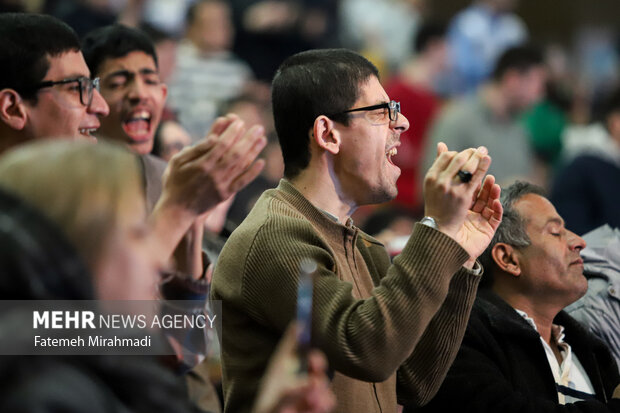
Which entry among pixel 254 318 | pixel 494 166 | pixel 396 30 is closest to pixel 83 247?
pixel 254 318

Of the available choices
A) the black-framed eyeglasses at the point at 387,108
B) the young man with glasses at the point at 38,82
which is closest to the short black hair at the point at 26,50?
the young man with glasses at the point at 38,82

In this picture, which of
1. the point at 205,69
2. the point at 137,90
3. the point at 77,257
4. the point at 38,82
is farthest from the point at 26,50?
the point at 205,69

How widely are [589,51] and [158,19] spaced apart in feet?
20.1

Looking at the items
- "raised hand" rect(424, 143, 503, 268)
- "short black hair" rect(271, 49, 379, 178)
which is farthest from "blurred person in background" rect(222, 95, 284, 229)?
"raised hand" rect(424, 143, 503, 268)

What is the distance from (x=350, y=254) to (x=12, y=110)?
1.05 m

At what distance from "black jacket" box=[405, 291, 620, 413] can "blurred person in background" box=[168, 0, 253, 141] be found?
348 centimetres

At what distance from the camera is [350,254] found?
8.48 feet

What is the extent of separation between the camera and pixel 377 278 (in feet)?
8.88

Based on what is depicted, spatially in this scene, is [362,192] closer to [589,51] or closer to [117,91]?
[117,91]

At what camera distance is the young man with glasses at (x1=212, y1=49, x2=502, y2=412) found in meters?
2.19

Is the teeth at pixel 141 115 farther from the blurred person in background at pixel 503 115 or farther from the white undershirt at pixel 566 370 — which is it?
the blurred person in background at pixel 503 115

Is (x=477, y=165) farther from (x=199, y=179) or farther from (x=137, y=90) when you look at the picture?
(x=137, y=90)

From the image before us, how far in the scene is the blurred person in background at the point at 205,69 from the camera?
6348 millimetres

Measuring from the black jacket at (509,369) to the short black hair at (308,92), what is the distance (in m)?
0.85
